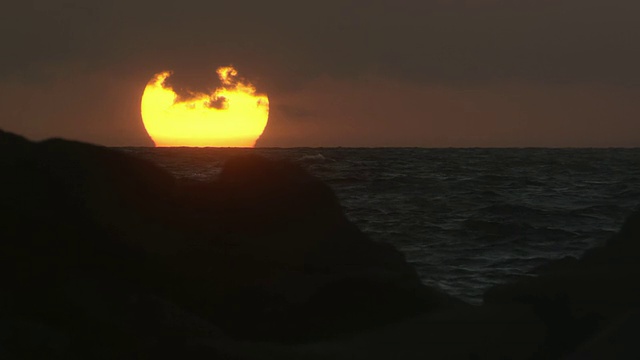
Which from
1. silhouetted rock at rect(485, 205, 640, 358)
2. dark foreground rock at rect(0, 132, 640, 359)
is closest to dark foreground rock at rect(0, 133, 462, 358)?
dark foreground rock at rect(0, 132, 640, 359)

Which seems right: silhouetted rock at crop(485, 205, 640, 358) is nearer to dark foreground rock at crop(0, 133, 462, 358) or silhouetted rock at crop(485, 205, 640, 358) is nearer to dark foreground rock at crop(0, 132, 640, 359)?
dark foreground rock at crop(0, 132, 640, 359)

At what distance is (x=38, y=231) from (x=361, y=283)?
243 centimetres

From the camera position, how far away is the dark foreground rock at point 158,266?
562 cm

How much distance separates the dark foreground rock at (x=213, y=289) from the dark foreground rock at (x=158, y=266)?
0.03 feet

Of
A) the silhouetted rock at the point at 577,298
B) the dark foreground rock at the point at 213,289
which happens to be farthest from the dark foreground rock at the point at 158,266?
the silhouetted rock at the point at 577,298

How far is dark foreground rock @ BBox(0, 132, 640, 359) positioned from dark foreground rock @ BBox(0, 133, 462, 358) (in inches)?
0.4

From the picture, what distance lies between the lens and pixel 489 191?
39094 mm

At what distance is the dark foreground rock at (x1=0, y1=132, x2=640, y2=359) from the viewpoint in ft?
18.4

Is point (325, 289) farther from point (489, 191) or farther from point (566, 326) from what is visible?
point (489, 191)

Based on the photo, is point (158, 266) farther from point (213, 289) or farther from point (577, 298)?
point (577, 298)

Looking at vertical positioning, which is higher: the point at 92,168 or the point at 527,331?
the point at 92,168

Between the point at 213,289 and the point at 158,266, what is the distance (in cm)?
45

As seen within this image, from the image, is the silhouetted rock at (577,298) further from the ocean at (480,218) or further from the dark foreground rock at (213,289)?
the ocean at (480,218)

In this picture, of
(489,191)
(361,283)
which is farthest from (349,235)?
(489,191)
